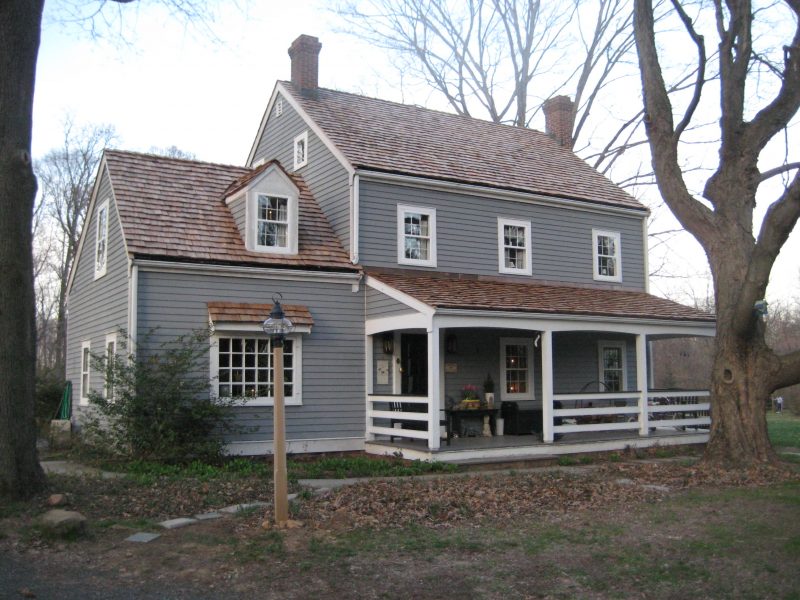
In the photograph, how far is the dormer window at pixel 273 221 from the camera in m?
15.5

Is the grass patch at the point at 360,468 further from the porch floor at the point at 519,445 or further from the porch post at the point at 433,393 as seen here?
the porch post at the point at 433,393

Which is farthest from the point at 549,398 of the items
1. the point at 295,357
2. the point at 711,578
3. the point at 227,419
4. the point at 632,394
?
the point at 711,578

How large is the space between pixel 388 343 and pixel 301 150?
5.53 metres

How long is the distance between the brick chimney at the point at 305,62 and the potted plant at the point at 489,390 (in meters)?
8.21

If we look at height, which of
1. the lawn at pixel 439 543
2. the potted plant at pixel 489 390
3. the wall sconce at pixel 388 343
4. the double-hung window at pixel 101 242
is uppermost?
the double-hung window at pixel 101 242

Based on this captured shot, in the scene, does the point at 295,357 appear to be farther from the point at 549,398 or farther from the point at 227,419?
the point at 549,398

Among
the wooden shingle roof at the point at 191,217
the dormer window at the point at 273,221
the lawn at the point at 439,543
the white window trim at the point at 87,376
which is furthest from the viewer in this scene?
the white window trim at the point at 87,376

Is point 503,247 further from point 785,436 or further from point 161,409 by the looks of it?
point 785,436

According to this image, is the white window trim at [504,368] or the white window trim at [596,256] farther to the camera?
the white window trim at [596,256]

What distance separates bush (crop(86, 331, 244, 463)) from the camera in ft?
41.9

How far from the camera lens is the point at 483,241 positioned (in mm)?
17844

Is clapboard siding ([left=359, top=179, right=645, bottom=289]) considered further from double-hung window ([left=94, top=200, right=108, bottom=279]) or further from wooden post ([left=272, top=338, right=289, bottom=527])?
wooden post ([left=272, top=338, right=289, bottom=527])

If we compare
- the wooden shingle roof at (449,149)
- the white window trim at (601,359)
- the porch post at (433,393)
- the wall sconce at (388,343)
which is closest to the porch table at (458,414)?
the wall sconce at (388,343)

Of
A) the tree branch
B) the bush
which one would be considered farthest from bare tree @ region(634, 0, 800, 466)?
the bush
